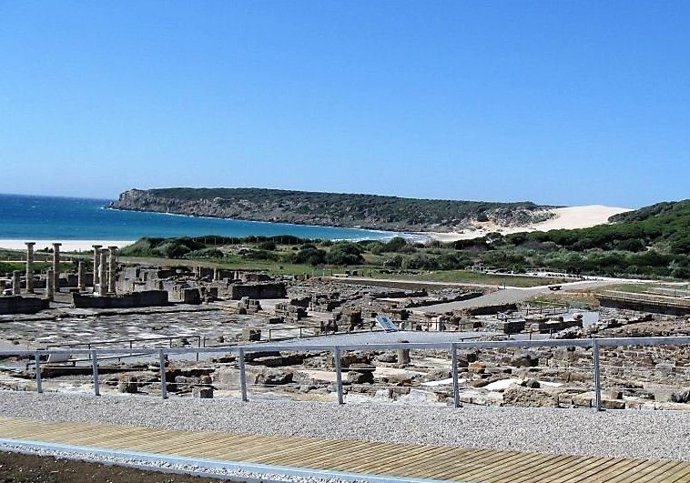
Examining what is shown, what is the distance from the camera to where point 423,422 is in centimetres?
1112

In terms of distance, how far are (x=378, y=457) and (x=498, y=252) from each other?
268ft

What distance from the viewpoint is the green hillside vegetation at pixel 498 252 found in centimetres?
7525

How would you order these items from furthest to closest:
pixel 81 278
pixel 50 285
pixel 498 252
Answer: pixel 498 252 < pixel 81 278 < pixel 50 285

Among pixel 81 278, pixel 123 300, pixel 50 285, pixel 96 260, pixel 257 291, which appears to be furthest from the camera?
→ pixel 81 278

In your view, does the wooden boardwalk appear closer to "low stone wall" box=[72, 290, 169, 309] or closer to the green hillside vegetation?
"low stone wall" box=[72, 290, 169, 309]

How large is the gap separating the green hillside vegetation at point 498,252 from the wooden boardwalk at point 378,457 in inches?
2403

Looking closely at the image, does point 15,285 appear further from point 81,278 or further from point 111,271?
point 81,278

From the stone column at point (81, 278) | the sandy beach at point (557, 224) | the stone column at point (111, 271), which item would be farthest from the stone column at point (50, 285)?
the sandy beach at point (557, 224)

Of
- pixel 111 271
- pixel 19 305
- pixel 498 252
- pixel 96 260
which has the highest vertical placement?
pixel 96 260

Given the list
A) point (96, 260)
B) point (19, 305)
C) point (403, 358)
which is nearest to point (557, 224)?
point (96, 260)

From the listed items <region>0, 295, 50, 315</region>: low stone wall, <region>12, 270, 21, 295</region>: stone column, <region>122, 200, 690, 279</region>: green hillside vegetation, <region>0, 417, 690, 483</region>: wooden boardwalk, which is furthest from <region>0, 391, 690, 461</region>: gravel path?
<region>122, 200, 690, 279</region>: green hillside vegetation

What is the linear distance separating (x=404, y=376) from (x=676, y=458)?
14259 millimetres

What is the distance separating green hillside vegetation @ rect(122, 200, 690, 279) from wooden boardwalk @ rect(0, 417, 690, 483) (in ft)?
200

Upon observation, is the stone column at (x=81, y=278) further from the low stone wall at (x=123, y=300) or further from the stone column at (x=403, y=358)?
the stone column at (x=403, y=358)
